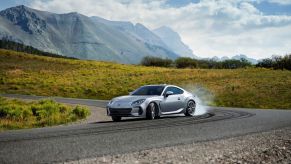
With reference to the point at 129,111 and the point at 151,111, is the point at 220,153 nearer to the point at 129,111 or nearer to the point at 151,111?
the point at 129,111

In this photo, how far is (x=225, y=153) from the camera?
9.79m

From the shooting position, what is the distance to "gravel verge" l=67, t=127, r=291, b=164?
8.83 meters

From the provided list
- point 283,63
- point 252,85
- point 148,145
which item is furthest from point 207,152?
point 283,63

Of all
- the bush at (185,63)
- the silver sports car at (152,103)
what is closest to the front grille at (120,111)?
the silver sports car at (152,103)

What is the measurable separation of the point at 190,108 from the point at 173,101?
4.39 feet

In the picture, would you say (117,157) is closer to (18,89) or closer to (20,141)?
(20,141)

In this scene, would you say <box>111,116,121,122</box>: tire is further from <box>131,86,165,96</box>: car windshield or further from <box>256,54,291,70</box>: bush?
<box>256,54,291,70</box>: bush

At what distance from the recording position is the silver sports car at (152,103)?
1759cm

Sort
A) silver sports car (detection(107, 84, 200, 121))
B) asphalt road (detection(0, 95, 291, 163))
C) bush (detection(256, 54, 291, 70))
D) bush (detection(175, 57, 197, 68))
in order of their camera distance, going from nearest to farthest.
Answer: asphalt road (detection(0, 95, 291, 163)) < silver sports car (detection(107, 84, 200, 121)) < bush (detection(256, 54, 291, 70)) < bush (detection(175, 57, 197, 68))

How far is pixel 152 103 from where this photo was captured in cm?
1814

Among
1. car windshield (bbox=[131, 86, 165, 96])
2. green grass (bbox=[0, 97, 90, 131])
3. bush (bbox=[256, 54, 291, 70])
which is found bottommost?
green grass (bbox=[0, 97, 90, 131])

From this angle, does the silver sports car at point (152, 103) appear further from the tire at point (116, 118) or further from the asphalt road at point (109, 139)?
the asphalt road at point (109, 139)

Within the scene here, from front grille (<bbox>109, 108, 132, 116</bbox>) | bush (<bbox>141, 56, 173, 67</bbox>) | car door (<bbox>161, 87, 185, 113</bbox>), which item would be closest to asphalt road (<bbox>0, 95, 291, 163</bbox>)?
front grille (<bbox>109, 108, 132, 116</bbox>)

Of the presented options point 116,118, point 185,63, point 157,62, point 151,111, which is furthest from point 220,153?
point 157,62
